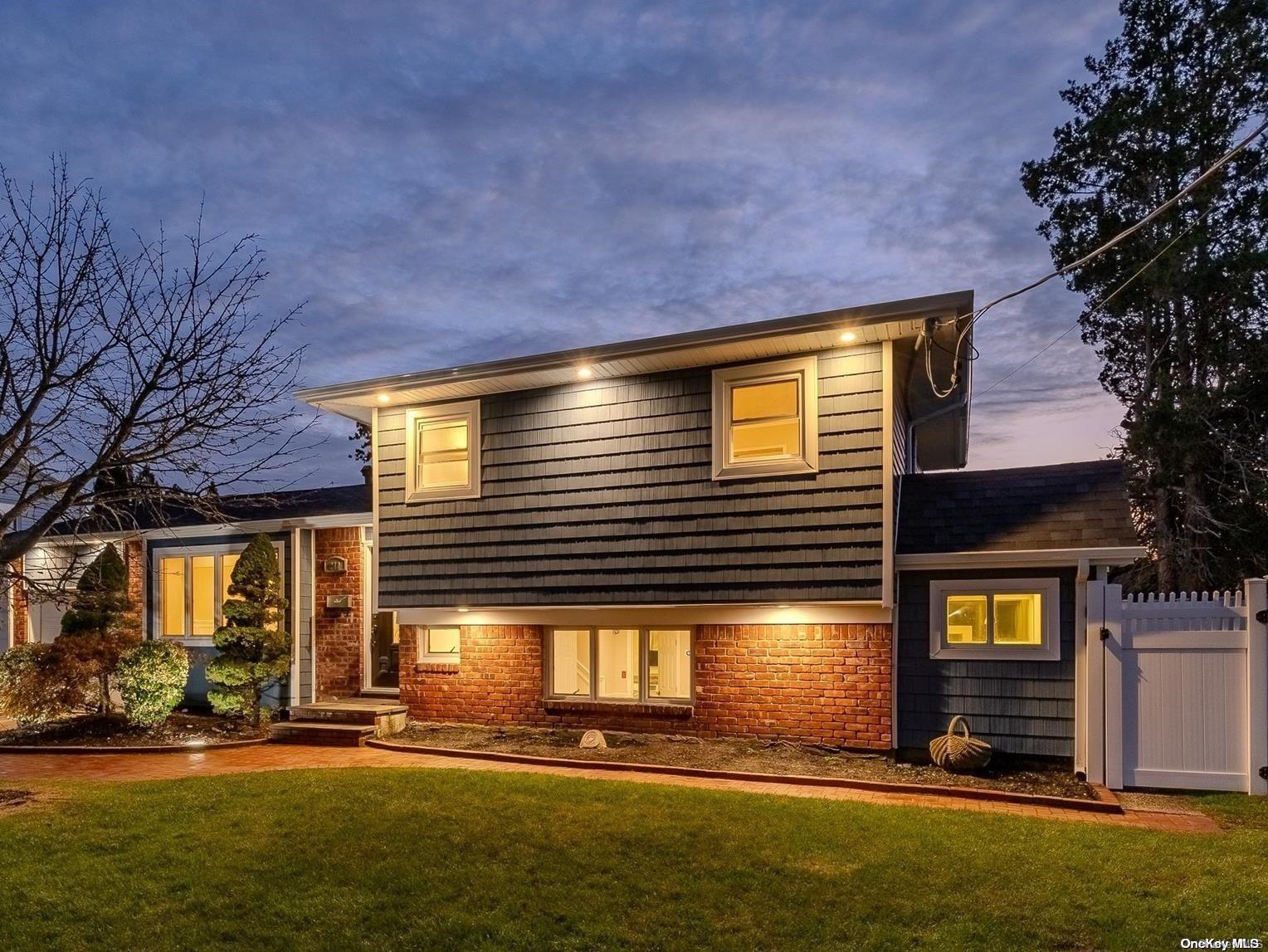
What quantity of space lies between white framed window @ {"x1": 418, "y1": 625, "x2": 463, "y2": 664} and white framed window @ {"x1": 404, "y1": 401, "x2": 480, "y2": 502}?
187 centimetres

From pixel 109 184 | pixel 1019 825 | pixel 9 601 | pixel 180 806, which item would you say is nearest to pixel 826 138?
pixel 109 184

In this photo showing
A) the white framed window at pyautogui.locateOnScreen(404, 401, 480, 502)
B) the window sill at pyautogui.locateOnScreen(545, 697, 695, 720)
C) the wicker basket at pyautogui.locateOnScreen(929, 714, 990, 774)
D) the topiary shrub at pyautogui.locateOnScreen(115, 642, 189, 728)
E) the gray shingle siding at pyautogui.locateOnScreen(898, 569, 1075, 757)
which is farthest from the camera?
the topiary shrub at pyautogui.locateOnScreen(115, 642, 189, 728)

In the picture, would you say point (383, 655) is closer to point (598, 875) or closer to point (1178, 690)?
point (598, 875)

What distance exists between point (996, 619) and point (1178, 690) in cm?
173

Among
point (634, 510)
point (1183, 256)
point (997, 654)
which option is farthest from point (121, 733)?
point (1183, 256)

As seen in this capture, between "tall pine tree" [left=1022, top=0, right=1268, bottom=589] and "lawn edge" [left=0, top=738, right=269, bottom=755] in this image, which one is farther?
"tall pine tree" [left=1022, top=0, right=1268, bottom=589]

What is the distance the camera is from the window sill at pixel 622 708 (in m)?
9.52

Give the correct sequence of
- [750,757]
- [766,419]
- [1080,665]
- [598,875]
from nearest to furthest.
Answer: [598,875]
[1080,665]
[750,757]
[766,419]

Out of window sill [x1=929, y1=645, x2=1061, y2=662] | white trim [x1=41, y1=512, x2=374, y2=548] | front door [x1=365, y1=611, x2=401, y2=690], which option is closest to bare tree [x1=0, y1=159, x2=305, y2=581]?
Result: white trim [x1=41, y1=512, x2=374, y2=548]

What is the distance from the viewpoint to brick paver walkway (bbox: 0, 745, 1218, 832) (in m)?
6.51

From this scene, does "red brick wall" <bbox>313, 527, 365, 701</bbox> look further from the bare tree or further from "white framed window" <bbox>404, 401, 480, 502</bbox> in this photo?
the bare tree

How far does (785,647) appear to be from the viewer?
899 centimetres

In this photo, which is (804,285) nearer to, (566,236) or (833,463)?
(566,236)

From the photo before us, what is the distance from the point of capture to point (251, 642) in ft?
36.2
